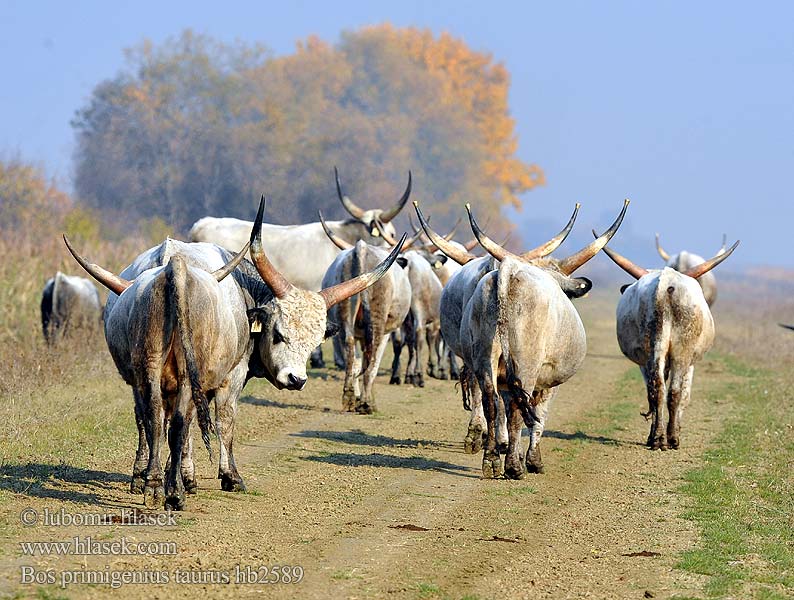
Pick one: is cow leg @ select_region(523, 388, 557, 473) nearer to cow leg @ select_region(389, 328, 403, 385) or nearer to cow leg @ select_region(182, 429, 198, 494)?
cow leg @ select_region(182, 429, 198, 494)

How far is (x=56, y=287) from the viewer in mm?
18594

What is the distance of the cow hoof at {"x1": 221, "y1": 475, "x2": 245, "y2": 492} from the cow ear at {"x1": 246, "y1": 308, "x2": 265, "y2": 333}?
1129 millimetres

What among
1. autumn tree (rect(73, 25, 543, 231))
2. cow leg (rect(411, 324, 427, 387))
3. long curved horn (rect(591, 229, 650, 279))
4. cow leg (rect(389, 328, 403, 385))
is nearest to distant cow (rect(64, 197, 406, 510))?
long curved horn (rect(591, 229, 650, 279))

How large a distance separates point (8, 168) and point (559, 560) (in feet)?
83.5

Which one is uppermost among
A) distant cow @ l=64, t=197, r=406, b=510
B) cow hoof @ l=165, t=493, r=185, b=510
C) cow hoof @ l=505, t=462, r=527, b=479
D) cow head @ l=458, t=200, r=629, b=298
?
cow head @ l=458, t=200, r=629, b=298

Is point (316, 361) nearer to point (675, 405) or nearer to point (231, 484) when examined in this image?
point (675, 405)

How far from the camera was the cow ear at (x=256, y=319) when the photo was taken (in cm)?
911

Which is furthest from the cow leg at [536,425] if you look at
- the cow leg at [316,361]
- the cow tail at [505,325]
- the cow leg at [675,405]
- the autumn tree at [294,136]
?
the autumn tree at [294,136]

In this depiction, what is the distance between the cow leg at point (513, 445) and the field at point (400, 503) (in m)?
0.16

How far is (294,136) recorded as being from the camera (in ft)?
171

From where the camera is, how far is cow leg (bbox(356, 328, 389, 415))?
14.5 metres

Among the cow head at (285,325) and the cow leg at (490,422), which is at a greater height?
the cow head at (285,325)

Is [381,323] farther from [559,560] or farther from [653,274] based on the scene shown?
[559,560]

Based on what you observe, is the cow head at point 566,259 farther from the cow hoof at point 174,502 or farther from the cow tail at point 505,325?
the cow hoof at point 174,502
